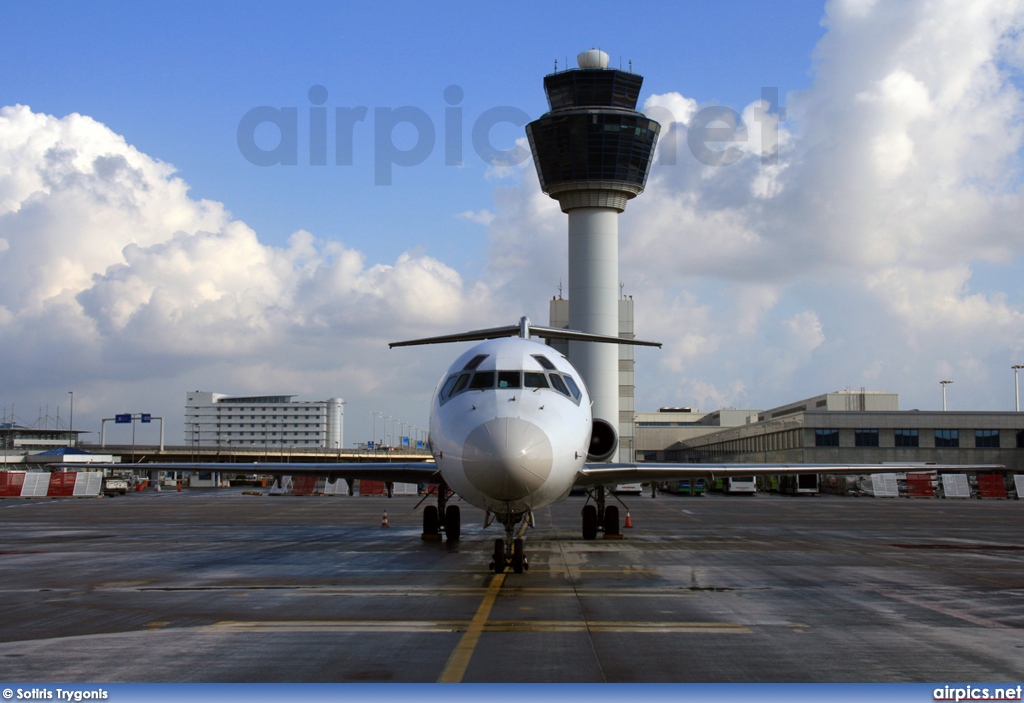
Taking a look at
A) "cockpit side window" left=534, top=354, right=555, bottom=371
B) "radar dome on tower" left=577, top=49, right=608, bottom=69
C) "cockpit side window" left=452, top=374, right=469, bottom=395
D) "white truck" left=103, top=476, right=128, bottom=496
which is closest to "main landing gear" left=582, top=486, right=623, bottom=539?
"cockpit side window" left=534, top=354, right=555, bottom=371

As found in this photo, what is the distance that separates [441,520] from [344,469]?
2.73m

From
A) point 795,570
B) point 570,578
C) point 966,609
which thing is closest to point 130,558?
point 570,578

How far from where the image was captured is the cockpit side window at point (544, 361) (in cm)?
1411

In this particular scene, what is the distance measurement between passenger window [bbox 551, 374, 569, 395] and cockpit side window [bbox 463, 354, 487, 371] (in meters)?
1.15

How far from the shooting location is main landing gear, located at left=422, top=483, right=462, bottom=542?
2112 centimetres

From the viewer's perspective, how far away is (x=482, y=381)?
13.4 m

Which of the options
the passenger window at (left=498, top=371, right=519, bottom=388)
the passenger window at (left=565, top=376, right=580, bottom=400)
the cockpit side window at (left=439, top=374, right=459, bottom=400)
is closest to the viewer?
the passenger window at (left=498, top=371, right=519, bottom=388)

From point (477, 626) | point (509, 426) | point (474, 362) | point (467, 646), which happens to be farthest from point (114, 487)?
point (467, 646)

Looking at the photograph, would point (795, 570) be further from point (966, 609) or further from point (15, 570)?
point (15, 570)

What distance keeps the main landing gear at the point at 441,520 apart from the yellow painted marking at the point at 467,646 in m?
8.99

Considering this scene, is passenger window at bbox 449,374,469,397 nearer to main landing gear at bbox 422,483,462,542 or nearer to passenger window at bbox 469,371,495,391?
passenger window at bbox 469,371,495,391

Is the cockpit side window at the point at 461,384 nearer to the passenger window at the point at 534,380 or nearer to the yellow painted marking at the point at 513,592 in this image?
the passenger window at the point at 534,380

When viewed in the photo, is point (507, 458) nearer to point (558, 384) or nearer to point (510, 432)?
point (510, 432)

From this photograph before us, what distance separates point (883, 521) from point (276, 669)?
2833cm
